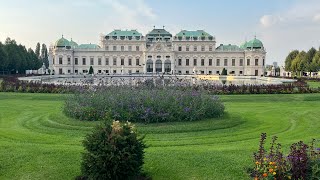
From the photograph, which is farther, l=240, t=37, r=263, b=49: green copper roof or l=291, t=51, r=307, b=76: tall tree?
l=240, t=37, r=263, b=49: green copper roof

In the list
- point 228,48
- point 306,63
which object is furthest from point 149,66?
point 306,63

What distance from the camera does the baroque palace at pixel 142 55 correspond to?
351ft

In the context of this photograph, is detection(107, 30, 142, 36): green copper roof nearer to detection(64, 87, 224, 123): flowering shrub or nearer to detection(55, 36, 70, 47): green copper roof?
detection(55, 36, 70, 47): green copper roof

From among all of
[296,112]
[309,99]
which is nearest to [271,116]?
[296,112]

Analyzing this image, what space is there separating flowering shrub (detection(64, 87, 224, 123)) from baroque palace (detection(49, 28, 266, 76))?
89.9 meters

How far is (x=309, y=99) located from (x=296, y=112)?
9519 mm

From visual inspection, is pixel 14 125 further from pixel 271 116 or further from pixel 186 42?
pixel 186 42

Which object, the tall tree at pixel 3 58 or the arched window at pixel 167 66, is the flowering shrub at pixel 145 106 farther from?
the arched window at pixel 167 66

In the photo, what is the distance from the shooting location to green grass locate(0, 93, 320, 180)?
920cm

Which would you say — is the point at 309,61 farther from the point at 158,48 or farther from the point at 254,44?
the point at 158,48

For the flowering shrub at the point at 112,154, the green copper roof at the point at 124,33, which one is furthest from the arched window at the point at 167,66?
the flowering shrub at the point at 112,154

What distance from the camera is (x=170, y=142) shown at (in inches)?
487

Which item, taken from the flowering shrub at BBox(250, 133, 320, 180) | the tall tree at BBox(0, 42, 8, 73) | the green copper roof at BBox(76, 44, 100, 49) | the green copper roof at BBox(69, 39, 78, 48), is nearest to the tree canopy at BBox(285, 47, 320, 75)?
the green copper roof at BBox(76, 44, 100, 49)

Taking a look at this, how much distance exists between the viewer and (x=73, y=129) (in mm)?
14367
